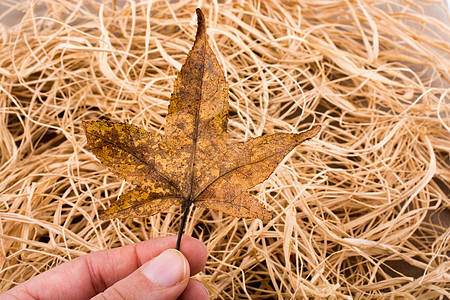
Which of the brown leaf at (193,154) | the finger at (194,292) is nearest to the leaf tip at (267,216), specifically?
the brown leaf at (193,154)

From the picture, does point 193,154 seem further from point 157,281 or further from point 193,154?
point 157,281

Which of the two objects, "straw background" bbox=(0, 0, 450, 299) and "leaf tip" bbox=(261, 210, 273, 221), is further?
"straw background" bbox=(0, 0, 450, 299)

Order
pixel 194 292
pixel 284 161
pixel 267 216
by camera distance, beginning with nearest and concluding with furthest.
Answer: pixel 267 216, pixel 194 292, pixel 284 161

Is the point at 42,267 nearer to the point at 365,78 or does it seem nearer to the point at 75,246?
the point at 75,246

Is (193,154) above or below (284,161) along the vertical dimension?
above

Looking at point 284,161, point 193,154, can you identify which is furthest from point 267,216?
point 284,161

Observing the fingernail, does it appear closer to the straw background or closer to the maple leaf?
the maple leaf

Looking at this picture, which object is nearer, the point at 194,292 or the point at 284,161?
the point at 194,292

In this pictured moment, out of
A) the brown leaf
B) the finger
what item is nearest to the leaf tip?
the brown leaf

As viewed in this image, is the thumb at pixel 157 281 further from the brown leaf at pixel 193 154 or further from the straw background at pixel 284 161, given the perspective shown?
→ the straw background at pixel 284 161
